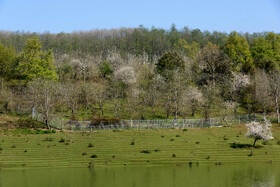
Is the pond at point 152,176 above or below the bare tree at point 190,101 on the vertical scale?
below

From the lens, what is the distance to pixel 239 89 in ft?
400

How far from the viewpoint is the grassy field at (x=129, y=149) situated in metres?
65.1

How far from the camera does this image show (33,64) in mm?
108938

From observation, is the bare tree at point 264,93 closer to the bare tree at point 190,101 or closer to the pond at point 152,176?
the bare tree at point 190,101

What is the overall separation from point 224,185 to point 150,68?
344ft

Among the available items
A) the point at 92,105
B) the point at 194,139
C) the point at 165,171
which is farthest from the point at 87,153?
the point at 92,105

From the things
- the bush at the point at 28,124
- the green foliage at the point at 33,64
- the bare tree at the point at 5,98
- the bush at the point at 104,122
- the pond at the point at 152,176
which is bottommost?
the pond at the point at 152,176

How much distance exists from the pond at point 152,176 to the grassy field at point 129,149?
11.0 ft

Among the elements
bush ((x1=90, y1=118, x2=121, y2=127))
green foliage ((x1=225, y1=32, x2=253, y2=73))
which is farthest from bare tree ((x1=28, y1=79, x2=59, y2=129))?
green foliage ((x1=225, y1=32, x2=253, y2=73))

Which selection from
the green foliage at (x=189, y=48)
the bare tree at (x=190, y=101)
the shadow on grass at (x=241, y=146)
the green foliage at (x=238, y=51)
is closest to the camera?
the shadow on grass at (x=241, y=146)

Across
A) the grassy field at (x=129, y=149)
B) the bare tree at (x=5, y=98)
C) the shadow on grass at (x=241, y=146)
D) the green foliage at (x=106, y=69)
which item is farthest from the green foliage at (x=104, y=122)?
the green foliage at (x=106, y=69)

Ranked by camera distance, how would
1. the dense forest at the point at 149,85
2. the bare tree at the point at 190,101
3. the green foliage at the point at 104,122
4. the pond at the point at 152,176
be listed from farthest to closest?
the bare tree at the point at 190,101 → the dense forest at the point at 149,85 → the green foliage at the point at 104,122 → the pond at the point at 152,176

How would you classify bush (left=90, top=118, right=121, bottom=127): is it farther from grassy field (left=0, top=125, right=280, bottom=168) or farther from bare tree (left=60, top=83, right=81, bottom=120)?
bare tree (left=60, top=83, right=81, bottom=120)

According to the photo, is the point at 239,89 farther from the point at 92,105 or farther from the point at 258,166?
the point at 258,166
